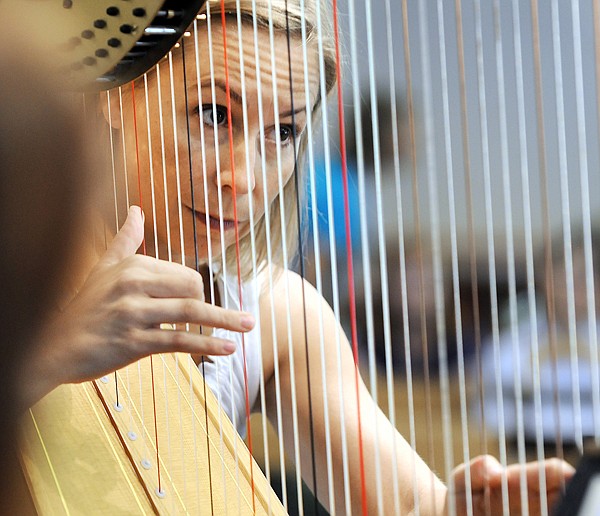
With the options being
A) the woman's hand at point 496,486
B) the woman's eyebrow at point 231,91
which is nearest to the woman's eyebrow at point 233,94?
the woman's eyebrow at point 231,91

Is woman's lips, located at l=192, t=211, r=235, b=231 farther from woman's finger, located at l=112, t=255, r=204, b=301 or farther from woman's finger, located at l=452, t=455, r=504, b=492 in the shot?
woman's finger, located at l=452, t=455, r=504, b=492

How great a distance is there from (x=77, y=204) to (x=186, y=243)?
888 mm

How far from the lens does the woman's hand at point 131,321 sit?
0.87m

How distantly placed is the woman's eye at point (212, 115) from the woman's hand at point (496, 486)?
0.47m

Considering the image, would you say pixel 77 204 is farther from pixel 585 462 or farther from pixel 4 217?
pixel 585 462

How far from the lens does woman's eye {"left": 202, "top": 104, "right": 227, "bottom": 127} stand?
3.53ft

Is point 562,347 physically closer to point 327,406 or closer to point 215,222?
point 327,406

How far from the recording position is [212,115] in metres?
1.07

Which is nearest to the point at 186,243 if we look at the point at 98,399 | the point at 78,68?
the point at 98,399

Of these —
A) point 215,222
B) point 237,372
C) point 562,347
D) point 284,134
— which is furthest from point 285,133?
point 562,347

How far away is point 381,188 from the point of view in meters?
0.82

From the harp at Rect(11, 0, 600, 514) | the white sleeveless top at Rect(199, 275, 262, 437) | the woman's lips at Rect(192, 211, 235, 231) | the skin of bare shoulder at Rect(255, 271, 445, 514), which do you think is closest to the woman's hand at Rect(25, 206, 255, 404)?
the harp at Rect(11, 0, 600, 514)

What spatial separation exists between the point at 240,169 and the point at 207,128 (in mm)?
66

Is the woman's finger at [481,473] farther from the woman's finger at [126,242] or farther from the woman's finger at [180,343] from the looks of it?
the woman's finger at [126,242]
